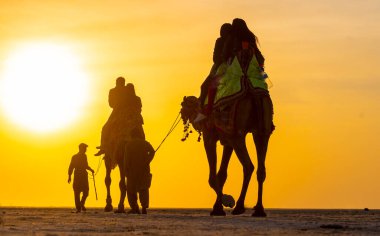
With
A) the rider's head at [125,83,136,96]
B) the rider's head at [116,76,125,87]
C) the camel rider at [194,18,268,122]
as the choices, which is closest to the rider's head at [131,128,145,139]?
the rider's head at [125,83,136,96]

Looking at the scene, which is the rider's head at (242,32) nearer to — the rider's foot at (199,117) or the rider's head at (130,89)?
the rider's foot at (199,117)

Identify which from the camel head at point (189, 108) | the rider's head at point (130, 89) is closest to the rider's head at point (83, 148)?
the rider's head at point (130, 89)

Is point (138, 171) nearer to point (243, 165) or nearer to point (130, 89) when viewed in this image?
point (130, 89)

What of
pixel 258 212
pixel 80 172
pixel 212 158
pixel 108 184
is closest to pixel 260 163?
pixel 258 212

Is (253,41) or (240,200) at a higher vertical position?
(253,41)

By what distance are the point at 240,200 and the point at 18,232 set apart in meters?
7.43

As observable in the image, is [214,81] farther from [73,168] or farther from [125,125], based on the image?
[73,168]

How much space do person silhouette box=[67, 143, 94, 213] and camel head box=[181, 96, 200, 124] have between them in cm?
929

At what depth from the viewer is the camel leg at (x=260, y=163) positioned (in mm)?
17016

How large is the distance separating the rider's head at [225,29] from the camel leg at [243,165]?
1.93 metres

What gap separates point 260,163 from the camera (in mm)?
17500

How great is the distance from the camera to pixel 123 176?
24.0 m

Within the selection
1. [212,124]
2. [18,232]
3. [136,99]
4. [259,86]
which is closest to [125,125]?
[136,99]

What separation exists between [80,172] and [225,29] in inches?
487
